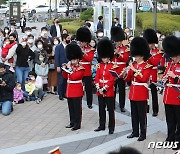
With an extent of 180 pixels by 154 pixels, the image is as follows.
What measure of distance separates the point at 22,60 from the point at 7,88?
1587 millimetres

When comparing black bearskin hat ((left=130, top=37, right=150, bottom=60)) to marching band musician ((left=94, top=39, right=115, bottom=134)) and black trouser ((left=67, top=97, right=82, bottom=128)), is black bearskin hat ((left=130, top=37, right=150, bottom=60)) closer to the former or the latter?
marching band musician ((left=94, top=39, right=115, bottom=134))

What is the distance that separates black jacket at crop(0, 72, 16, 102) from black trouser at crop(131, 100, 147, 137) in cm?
331

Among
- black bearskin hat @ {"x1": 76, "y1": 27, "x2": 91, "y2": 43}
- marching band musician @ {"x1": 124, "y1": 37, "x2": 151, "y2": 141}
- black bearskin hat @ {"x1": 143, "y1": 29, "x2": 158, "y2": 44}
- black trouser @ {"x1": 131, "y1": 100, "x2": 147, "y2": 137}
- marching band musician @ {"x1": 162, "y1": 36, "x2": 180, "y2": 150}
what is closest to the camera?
marching band musician @ {"x1": 162, "y1": 36, "x2": 180, "y2": 150}

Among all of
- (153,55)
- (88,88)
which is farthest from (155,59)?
(88,88)

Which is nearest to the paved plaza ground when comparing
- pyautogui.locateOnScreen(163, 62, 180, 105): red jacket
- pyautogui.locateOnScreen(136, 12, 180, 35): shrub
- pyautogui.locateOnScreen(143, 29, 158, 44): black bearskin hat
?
pyautogui.locateOnScreen(163, 62, 180, 105): red jacket

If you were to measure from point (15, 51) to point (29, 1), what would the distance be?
45.3 m

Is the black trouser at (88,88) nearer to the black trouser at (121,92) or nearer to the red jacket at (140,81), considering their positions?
the black trouser at (121,92)

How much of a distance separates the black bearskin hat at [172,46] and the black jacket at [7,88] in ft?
13.0

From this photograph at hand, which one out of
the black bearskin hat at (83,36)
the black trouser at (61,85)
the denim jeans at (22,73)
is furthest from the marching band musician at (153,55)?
the denim jeans at (22,73)

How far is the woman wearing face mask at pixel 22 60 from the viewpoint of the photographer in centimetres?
1223

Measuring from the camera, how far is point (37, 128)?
960 cm

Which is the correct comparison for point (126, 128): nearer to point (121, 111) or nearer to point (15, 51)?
point (121, 111)

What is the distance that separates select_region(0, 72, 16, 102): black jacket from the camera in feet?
35.4

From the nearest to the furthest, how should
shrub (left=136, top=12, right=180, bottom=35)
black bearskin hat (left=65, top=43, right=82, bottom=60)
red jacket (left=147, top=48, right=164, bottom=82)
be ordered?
black bearskin hat (left=65, top=43, right=82, bottom=60) → red jacket (left=147, top=48, right=164, bottom=82) → shrub (left=136, top=12, right=180, bottom=35)
